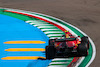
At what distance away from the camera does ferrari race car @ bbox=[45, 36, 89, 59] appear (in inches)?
442

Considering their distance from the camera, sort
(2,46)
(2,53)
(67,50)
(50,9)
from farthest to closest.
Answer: (50,9) < (2,46) < (2,53) < (67,50)

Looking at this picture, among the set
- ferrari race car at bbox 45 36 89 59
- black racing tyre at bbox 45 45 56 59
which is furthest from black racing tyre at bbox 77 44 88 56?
black racing tyre at bbox 45 45 56 59

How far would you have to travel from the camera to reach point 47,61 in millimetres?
11609

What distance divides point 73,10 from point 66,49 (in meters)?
9.93

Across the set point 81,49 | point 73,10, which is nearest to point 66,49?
point 81,49

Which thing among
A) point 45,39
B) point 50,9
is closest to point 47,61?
point 45,39

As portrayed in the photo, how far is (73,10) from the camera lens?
20.5 m

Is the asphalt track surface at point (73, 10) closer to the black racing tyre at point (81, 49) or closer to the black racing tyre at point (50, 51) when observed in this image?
the black racing tyre at point (81, 49)

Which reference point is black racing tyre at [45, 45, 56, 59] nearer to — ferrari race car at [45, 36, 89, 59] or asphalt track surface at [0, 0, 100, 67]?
ferrari race car at [45, 36, 89, 59]

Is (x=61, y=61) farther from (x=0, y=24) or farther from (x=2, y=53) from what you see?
(x=0, y=24)

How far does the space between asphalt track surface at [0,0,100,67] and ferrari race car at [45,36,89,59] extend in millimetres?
2320

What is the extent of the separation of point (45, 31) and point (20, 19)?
384cm

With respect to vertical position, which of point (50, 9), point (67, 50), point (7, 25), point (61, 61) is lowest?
point (61, 61)

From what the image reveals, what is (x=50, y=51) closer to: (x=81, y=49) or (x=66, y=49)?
(x=66, y=49)
